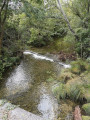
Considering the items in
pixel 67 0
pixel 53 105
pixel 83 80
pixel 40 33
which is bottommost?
pixel 53 105

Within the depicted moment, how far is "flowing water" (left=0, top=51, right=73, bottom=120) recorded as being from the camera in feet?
13.8

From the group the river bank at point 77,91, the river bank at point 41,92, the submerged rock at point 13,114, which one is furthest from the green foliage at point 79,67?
the submerged rock at point 13,114

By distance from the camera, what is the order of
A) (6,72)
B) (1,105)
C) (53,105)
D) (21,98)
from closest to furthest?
(1,105)
(53,105)
(21,98)
(6,72)

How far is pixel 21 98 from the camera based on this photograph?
473 centimetres

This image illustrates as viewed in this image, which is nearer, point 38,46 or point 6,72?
point 6,72

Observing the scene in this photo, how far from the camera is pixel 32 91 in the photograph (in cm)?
523

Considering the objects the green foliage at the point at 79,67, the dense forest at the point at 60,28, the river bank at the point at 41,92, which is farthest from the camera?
the green foliage at the point at 79,67

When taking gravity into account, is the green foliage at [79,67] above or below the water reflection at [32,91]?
above

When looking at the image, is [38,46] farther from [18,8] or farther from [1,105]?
[1,105]

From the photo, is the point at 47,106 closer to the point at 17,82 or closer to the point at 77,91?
the point at 77,91

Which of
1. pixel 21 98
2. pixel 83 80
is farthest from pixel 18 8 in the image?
pixel 83 80

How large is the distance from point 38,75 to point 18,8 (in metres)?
3.89

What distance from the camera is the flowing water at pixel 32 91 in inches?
165

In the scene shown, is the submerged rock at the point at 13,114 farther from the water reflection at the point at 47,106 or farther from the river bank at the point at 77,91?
the river bank at the point at 77,91
